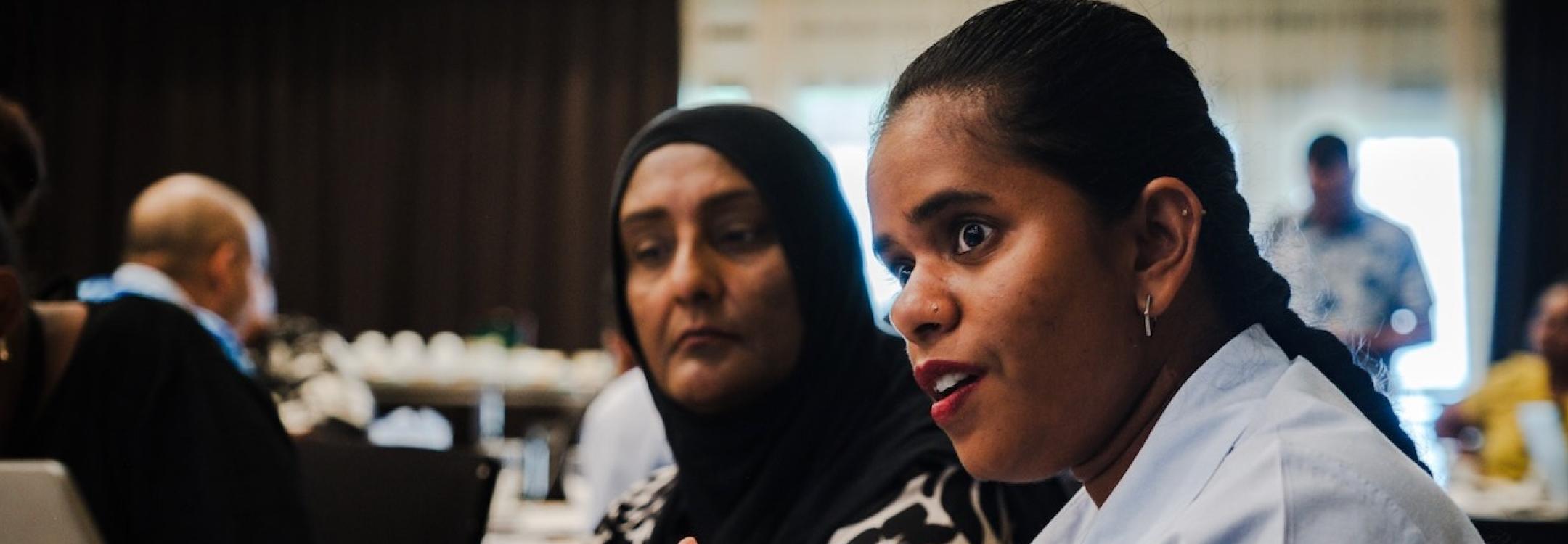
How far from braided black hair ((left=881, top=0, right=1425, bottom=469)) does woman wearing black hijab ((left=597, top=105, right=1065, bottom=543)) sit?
0.55 m

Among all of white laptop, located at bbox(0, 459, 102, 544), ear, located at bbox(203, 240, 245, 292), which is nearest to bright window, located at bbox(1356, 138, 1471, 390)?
ear, located at bbox(203, 240, 245, 292)

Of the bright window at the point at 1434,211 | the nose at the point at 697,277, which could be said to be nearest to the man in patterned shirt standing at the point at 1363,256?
the bright window at the point at 1434,211

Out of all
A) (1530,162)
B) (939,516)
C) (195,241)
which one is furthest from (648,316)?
(1530,162)

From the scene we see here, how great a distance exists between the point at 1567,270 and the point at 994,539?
7028mm

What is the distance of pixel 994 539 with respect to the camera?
1.30m

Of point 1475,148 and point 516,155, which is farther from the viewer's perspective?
point 516,155

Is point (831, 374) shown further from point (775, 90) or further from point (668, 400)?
point (775, 90)

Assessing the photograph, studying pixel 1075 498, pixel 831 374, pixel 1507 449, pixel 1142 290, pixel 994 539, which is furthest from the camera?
pixel 1507 449

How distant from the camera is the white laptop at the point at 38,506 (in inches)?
43.6

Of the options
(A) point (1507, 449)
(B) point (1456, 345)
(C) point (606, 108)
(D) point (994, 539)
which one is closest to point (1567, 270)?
(B) point (1456, 345)

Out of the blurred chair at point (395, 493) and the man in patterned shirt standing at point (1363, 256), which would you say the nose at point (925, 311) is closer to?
the blurred chair at point (395, 493)

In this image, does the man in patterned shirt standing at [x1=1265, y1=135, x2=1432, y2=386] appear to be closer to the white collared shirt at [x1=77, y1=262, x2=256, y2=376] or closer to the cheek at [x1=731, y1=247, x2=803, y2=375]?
the white collared shirt at [x1=77, y1=262, x2=256, y2=376]

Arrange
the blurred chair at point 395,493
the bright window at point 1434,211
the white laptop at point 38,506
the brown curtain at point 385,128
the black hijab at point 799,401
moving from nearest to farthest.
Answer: the white laptop at point 38,506 < the black hijab at point 799,401 < the blurred chair at point 395,493 < the bright window at point 1434,211 < the brown curtain at point 385,128

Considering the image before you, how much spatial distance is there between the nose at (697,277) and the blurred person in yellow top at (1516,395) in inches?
137
